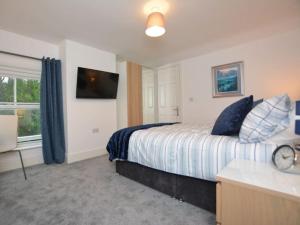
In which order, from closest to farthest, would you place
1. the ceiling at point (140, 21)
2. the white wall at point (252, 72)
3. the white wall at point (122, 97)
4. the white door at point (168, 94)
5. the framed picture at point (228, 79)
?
the ceiling at point (140, 21), the white wall at point (252, 72), the framed picture at point (228, 79), the white wall at point (122, 97), the white door at point (168, 94)

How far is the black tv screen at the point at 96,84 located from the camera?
3314mm

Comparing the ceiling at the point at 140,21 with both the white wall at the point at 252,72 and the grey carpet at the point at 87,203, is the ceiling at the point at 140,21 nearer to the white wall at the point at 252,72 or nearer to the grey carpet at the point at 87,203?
the white wall at the point at 252,72

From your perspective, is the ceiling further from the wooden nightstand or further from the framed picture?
the wooden nightstand

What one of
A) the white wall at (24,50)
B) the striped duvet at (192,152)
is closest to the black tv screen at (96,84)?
the white wall at (24,50)

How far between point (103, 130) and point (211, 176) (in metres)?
2.78

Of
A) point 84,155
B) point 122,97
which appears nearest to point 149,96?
point 122,97

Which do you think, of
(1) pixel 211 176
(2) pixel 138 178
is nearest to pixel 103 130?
(2) pixel 138 178

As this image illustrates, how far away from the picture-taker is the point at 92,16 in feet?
7.91

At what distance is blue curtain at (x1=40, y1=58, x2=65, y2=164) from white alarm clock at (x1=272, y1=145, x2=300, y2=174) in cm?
322

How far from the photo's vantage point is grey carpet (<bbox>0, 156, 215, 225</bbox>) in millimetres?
1479

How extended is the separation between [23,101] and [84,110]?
1.04 metres

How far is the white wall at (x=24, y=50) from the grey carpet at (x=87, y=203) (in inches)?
13.0

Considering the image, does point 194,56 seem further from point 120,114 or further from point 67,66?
point 67,66

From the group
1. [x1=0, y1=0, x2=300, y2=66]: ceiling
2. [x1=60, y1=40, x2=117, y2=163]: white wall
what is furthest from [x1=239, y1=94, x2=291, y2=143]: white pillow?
[x1=60, y1=40, x2=117, y2=163]: white wall
